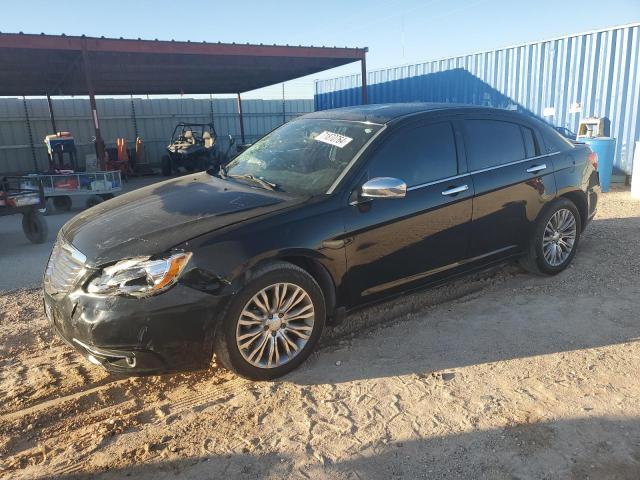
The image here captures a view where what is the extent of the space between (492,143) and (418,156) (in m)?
0.92

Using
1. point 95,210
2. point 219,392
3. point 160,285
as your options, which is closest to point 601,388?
point 219,392

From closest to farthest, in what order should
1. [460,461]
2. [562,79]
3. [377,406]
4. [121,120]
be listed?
[460,461] → [377,406] → [562,79] → [121,120]

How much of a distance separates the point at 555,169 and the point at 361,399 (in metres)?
3.12

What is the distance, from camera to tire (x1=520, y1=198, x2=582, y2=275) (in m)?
4.63

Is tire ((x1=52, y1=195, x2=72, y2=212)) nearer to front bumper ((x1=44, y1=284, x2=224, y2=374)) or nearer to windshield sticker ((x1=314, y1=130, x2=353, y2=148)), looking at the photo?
windshield sticker ((x1=314, y1=130, x2=353, y2=148))

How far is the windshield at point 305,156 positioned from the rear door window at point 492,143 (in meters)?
0.93

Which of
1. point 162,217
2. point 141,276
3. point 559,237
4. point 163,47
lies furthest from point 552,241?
point 163,47

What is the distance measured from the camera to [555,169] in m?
4.70

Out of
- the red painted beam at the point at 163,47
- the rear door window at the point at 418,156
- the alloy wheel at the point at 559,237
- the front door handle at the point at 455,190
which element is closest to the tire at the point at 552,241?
the alloy wheel at the point at 559,237

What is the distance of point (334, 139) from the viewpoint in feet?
12.6

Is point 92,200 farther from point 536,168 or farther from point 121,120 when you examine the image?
point 121,120

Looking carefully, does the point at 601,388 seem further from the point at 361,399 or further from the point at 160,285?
the point at 160,285

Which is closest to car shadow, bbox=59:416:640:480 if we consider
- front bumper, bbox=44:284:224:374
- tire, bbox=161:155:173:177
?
front bumper, bbox=44:284:224:374

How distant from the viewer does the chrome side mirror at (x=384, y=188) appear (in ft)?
10.8
